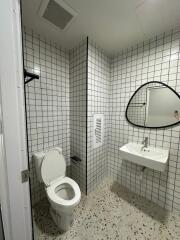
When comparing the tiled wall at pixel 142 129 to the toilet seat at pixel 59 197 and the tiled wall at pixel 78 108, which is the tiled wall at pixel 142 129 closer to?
the tiled wall at pixel 78 108

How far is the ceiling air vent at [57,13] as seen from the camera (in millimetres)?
1034

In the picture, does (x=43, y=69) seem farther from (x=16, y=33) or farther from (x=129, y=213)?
(x=129, y=213)

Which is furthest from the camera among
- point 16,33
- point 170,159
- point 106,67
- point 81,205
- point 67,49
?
point 106,67

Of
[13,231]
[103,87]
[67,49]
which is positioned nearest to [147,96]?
[103,87]

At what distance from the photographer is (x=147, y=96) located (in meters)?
1.60

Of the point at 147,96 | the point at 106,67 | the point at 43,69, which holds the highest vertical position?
the point at 106,67

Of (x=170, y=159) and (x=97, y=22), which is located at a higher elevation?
(x=97, y=22)

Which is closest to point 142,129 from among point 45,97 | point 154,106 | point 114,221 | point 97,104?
point 154,106

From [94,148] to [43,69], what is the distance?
1399mm

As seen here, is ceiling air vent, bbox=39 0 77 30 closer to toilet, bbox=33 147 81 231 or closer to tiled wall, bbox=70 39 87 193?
tiled wall, bbox=70 39 87 193

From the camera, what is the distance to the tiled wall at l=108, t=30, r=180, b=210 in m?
1.37

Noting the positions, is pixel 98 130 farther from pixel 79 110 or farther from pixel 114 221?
pixel 114 221

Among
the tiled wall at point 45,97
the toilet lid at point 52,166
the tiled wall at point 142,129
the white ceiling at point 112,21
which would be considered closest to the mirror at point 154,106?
the tiled wall at point 142,129

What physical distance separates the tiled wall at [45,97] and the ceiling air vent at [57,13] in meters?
0.35
